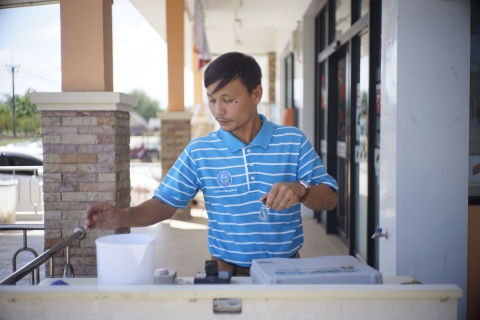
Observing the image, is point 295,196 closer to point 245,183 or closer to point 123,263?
point 245,183

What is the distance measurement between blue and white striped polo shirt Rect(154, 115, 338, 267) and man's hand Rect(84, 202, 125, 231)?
271 millimetres

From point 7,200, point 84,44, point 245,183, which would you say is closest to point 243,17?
point 84,44

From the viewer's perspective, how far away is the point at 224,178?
1771 millimetres

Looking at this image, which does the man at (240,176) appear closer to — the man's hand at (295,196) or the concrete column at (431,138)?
the man's hand at (295,196)

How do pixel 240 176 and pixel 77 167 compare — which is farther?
pixel 77 167

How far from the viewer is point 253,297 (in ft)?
3.68

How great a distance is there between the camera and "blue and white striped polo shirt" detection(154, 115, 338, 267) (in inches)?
68.8

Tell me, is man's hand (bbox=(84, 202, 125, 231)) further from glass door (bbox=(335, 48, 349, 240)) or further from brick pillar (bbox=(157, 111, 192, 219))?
brick pillar (bbox=(157, 111, 192, 219))

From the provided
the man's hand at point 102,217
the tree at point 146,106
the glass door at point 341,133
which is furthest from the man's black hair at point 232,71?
the tree at point 146,106

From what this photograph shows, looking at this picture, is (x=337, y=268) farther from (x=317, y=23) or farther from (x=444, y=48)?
(x=317, y=23)

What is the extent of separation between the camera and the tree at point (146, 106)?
2665 inches

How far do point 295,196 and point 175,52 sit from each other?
A: 6661mm

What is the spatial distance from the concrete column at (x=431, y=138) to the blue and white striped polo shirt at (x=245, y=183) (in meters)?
0.97

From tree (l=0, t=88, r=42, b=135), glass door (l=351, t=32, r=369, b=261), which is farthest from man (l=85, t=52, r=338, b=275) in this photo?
glass door (l=351, t=32, r=369, b=261)
